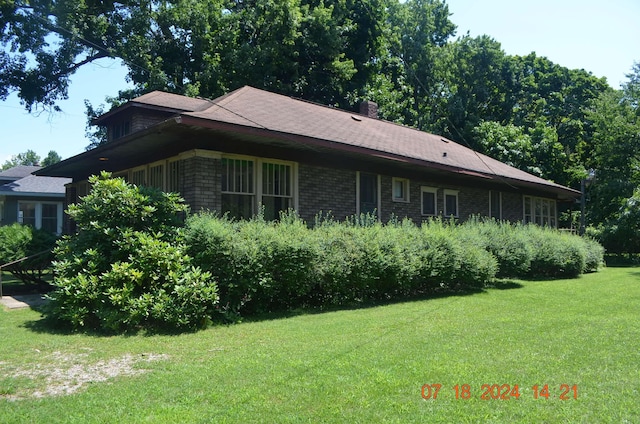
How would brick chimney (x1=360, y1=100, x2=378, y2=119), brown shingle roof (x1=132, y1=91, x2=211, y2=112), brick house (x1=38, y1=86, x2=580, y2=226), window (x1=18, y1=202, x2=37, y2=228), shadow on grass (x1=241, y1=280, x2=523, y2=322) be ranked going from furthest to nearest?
window (x1=18, y1=202, x2=37, y2=228) < brick chimney (x1=360, y1=100, x2=378, y2=119) < brown shingle roof (x1=132, y1=91, x2=211, y2=112) < brick house (x1=38, y1=86, x2=580, y2=226) < shadow on grass (x1=241, y1=280, x2=523, y2=322)

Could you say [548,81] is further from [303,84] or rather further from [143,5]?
[143,5]

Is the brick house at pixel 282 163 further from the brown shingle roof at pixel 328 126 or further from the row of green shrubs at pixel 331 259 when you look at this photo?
the row of green shrubs at pixel 331 259

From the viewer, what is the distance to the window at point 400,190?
14.7 m

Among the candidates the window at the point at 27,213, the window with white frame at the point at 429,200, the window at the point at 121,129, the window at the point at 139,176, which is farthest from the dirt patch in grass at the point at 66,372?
the window at the point at 27,213

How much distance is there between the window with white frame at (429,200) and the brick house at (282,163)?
0.03 m

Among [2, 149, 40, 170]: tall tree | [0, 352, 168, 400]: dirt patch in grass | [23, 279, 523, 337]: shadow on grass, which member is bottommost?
[0, 352, 168, 400]: dirt patch in grass

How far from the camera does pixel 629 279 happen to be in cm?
1470

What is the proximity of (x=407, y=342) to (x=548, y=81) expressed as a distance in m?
40.3

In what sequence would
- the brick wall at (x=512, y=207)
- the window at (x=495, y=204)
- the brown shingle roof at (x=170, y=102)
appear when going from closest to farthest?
the brown shingle roof at (x=170, y=102) < the window at (x=495, y=204) < the brick wall at (x=512, y=207)

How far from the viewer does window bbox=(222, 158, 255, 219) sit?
10.8 metres

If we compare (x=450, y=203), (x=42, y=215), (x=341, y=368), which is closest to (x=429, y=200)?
(x=450, y=203)
